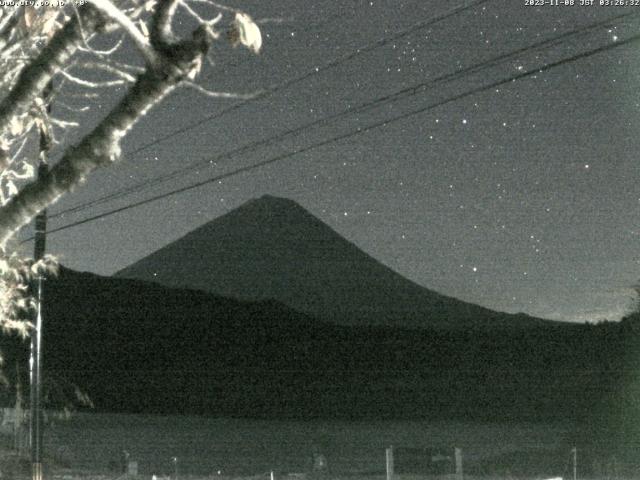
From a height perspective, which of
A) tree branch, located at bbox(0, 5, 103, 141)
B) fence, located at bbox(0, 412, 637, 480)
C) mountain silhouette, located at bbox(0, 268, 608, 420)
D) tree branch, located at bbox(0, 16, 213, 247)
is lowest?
fence, located at bbox(0, 412, 637, 480)

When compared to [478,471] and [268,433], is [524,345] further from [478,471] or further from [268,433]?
[478,471]

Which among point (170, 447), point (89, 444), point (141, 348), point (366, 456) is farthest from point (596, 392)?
point (141, 348)

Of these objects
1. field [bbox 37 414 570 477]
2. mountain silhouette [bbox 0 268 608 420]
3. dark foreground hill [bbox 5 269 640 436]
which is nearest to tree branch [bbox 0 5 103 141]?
field [bbox 37 414 570 477]

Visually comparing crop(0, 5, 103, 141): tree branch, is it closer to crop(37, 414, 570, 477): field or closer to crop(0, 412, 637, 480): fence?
crop(0, 412, 637, 480): fence

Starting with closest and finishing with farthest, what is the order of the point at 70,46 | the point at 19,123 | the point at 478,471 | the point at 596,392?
the point at 70,46, the point at 19,123, the point at 478,471, the point at 596,392

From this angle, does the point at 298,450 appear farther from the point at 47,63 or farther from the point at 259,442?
the point at 47,63
